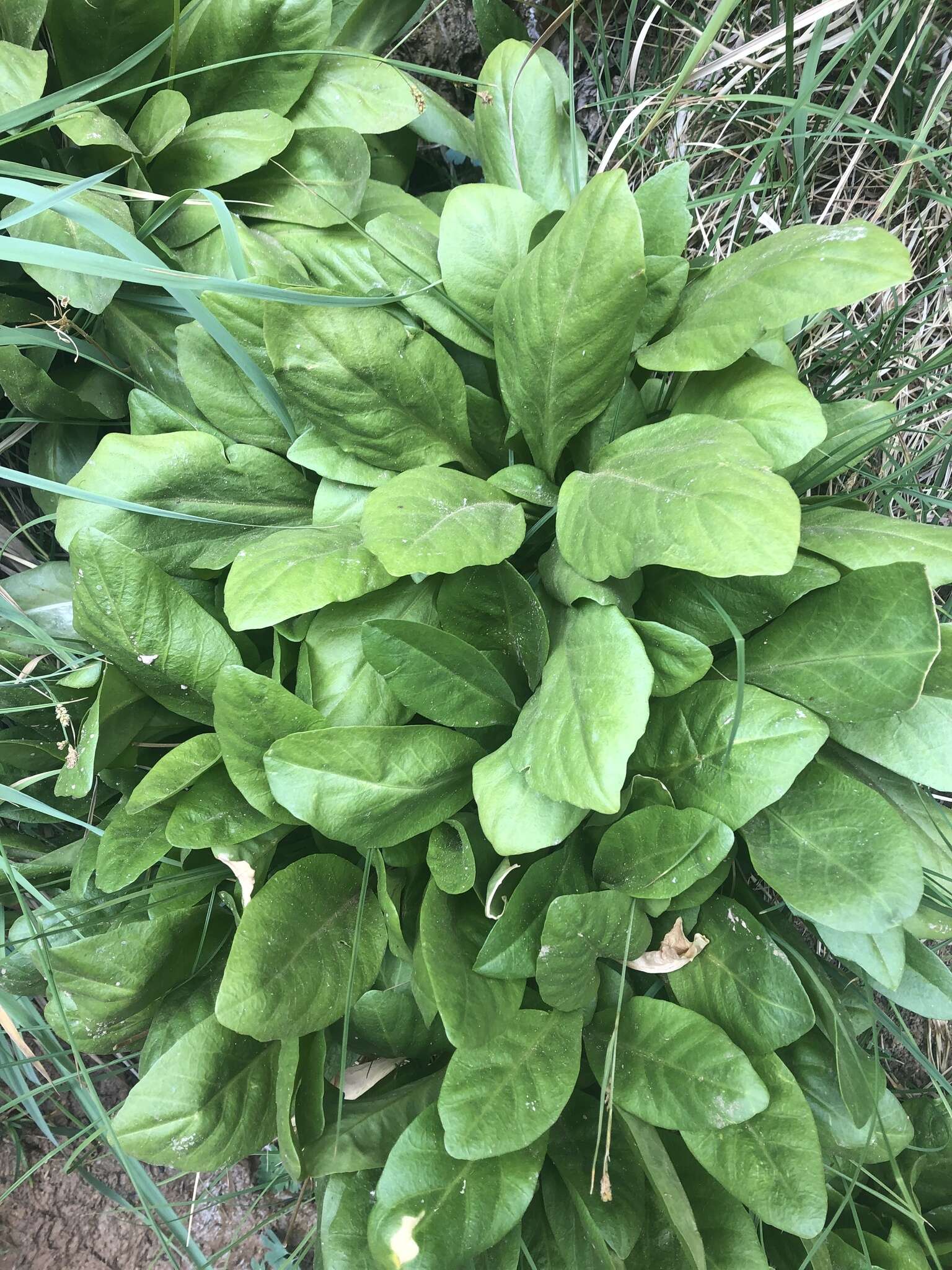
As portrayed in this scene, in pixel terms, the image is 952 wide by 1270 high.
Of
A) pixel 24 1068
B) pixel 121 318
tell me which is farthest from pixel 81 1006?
pixel 121 318

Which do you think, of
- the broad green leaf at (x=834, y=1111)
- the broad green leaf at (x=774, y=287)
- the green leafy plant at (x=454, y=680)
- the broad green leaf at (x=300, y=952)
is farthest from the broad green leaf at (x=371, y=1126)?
the broad green leaf at (x=774, y=287)

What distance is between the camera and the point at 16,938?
0.82 meters

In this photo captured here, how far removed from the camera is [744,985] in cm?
74

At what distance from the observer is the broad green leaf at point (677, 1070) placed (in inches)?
26.9

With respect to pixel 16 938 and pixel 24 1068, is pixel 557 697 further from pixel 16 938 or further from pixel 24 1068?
pixel 24 1068

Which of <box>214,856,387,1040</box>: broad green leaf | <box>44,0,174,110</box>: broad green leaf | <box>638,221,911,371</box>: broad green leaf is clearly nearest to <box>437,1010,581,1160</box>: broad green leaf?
<box>214,856,387,1040</box>: broad green leaf

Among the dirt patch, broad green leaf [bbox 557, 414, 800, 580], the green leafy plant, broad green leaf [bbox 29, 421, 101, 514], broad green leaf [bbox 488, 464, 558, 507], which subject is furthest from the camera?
the dirt patch

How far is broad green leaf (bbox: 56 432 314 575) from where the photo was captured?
0.76 metres

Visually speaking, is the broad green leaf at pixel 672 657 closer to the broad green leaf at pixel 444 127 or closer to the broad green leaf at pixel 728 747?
the broad green leaf at pixel 728 747

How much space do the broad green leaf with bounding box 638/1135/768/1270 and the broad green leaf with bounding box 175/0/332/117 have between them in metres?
1.08

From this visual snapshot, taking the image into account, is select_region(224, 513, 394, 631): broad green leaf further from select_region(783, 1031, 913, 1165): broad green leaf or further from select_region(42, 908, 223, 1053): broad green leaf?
select_region(783, 1031, 913, 1165): broad green leaf

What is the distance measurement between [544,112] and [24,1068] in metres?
1.17

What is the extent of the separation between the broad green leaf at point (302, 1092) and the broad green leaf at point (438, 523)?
415 millimetres

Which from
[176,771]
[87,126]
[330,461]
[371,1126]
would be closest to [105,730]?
[176,771]
